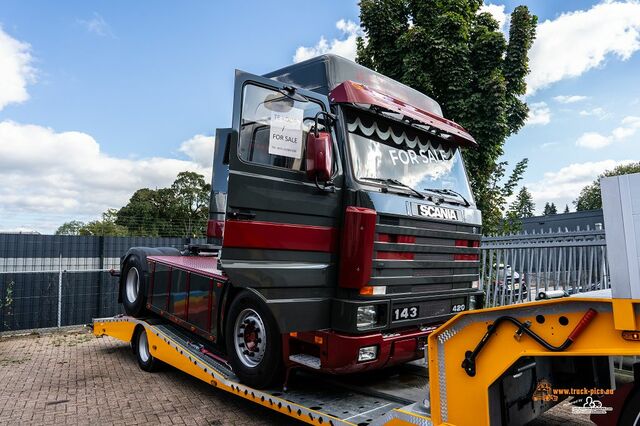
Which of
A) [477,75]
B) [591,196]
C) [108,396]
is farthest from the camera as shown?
[591,196]

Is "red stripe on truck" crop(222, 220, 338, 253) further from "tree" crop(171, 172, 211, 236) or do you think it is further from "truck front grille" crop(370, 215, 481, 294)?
"tree" crop(171, 172, 211, 236)

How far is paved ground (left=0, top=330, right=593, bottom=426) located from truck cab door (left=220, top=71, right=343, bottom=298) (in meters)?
1.86

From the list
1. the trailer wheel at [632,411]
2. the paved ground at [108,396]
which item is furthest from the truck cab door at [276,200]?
the trailer wheel at [632,411]

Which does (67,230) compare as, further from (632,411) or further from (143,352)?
(632,411)

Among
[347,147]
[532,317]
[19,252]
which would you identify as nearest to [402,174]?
[347,147]

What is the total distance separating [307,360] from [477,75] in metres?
9.37

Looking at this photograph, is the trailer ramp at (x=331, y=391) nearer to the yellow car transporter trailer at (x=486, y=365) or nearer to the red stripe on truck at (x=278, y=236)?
the yellow car transporter trailer at (x=486, y=365)

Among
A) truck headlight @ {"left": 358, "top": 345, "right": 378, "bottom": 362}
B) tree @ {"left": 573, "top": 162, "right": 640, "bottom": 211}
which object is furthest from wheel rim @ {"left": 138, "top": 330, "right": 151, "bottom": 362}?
tree @ {"left": 573, "top": 162, "right": 640, "bottom": 211}

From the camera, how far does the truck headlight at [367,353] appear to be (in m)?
3.83

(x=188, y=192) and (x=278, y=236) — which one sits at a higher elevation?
(x=188, y=192)

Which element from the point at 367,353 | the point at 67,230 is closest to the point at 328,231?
the point at 367,353

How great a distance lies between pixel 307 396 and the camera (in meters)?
4.19

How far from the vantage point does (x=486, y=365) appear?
2.86 meters

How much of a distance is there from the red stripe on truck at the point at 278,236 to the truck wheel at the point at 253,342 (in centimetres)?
59
